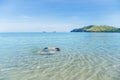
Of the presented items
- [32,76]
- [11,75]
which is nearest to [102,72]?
[32,76]

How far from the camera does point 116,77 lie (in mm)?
13984

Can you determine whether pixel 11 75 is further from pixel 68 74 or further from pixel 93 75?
pixel 93 75

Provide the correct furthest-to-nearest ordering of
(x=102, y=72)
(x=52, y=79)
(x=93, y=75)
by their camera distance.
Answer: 1. (x=102, y=72)
2. (x=93, y=75)
3. (x=52, y=79)

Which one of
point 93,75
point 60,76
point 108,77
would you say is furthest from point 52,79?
point 108,77

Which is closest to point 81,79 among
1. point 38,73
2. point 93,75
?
point 93,75

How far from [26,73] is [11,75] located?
4.13ft

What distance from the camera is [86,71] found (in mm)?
15984

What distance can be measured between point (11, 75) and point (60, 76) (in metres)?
3.99

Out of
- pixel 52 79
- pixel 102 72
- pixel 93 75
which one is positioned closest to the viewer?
pixel 52 79

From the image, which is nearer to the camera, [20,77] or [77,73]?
[20,77]

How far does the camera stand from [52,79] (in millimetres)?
13547

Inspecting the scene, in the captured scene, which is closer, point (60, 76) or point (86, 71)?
point (60, 76)

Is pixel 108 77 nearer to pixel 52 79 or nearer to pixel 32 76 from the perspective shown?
pixel 52 79

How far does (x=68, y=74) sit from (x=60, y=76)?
2.97ft
